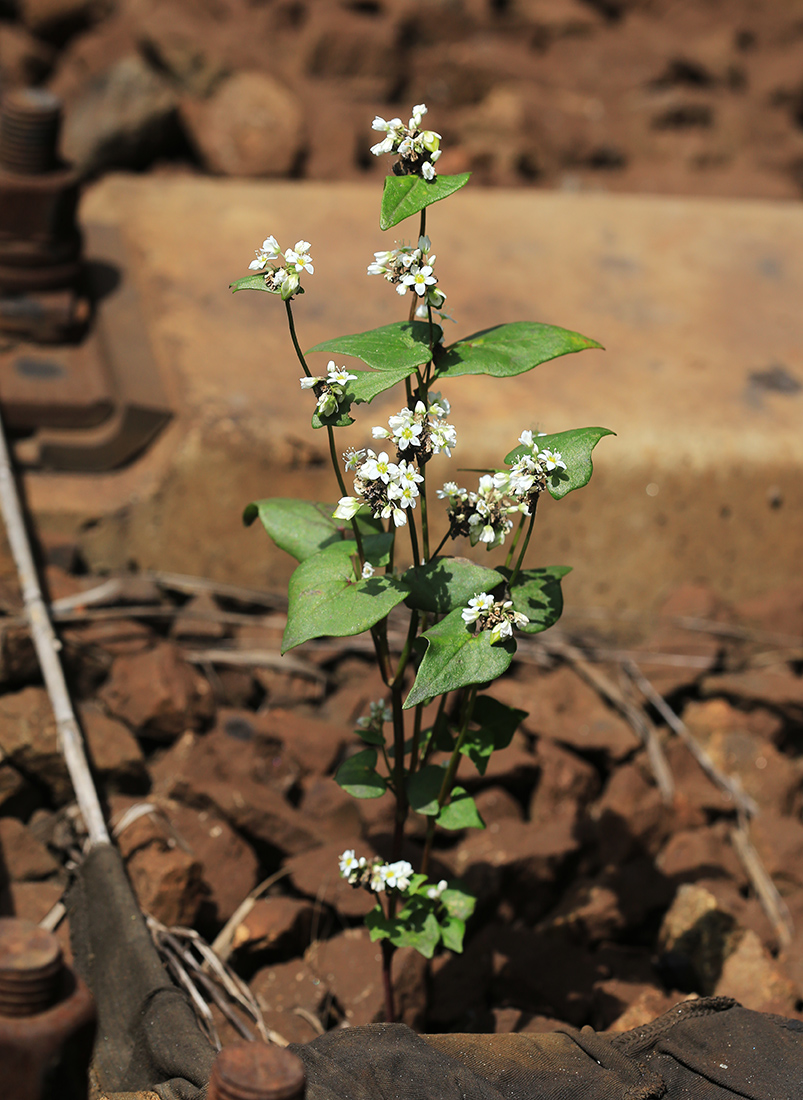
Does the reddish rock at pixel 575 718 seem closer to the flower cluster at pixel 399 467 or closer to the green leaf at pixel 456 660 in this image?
the green leaf at pixel 456 660

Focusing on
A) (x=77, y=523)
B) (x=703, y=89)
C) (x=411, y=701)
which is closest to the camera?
(x=411, y=701)

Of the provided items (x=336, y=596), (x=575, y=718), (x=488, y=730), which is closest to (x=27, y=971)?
(x=336, y=596)

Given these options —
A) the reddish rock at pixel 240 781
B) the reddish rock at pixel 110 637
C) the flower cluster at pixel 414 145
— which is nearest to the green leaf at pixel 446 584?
the flower cluster at pixel 414 145

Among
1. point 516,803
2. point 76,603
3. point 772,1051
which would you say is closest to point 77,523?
point 76,603

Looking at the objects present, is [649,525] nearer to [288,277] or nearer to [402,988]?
[402,988]

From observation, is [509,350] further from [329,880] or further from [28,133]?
[28,133]
